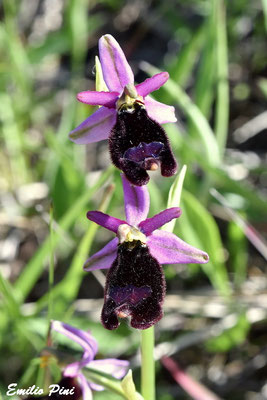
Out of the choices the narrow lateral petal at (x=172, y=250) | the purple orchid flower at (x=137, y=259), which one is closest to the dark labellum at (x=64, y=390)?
the purple orchid flower at (x=137, y=259)

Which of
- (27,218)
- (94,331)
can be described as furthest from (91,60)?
(94,331)

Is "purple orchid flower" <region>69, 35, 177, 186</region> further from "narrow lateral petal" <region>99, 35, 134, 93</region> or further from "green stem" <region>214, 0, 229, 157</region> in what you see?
"green stem" <region>214, 0, 229, 157</region>

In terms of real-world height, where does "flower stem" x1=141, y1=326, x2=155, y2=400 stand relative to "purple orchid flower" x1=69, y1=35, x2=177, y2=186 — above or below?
below

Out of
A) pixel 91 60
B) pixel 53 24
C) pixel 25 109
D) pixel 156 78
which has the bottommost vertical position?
pixel 156 78

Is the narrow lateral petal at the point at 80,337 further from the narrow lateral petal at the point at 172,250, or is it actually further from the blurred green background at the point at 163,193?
the narrow lateral petal at the point at 172,250

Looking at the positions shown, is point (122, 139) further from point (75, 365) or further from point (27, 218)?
point (27, 218)

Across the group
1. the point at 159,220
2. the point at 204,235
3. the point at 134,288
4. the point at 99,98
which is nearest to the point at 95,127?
the point at 99,98

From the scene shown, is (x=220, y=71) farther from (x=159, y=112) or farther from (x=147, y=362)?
(x=147, y=362)

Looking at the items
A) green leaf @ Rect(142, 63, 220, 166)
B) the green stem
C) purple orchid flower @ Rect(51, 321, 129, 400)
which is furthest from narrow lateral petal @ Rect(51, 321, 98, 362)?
the green stem
